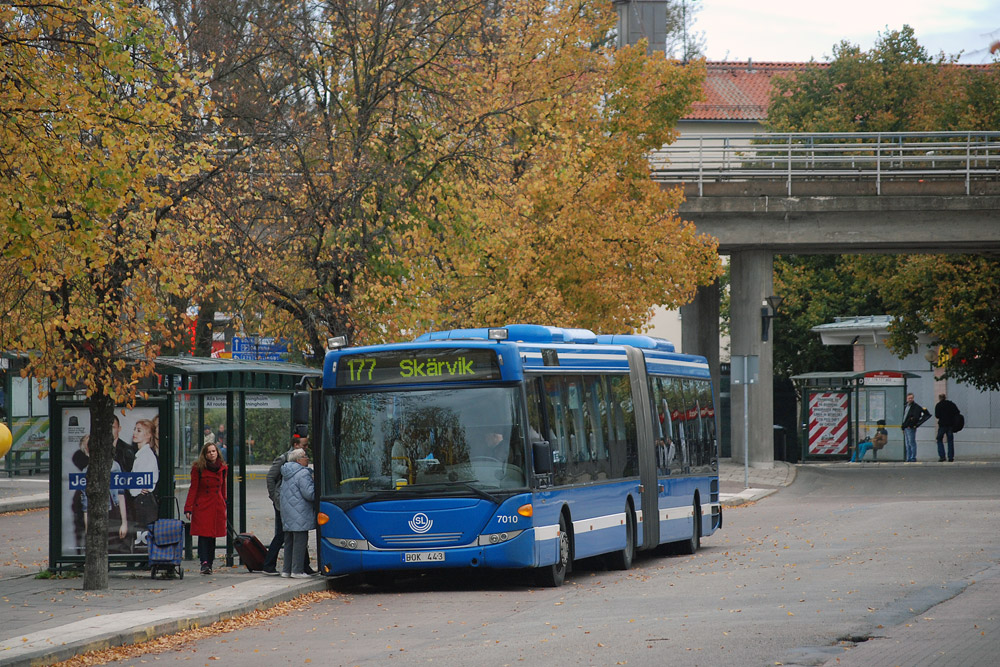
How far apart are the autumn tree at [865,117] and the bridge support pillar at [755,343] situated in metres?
6.37

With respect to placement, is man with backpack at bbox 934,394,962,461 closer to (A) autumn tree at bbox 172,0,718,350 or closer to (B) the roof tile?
(A) autumn tree at bbox 172,0,718,350

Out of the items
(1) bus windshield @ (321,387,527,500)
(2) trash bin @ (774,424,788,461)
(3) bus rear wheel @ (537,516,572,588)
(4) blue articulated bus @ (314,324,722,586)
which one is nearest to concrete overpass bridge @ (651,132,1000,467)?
(2) trash bin @ (774,424,788,461)

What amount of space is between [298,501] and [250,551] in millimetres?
1161

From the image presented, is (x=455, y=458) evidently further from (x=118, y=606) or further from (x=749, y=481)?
(x=749, y=481)

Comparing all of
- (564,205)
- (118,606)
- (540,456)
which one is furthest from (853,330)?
(118,606)

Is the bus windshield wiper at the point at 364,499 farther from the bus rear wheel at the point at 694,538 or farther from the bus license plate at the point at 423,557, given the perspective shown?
the bus rear wheel at the point at 694,538

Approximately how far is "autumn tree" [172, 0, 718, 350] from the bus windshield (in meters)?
3.14

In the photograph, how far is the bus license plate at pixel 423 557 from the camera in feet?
50.2

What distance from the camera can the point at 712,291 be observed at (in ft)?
146

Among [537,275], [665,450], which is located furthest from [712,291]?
[665,450]

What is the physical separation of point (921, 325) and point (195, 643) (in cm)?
3545

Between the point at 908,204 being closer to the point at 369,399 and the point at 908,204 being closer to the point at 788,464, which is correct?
the point at 788,464

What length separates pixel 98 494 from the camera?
15125 mm

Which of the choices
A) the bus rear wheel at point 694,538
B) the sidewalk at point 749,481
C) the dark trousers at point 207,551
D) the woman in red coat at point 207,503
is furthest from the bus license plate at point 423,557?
the sidewalk at point 749,481
